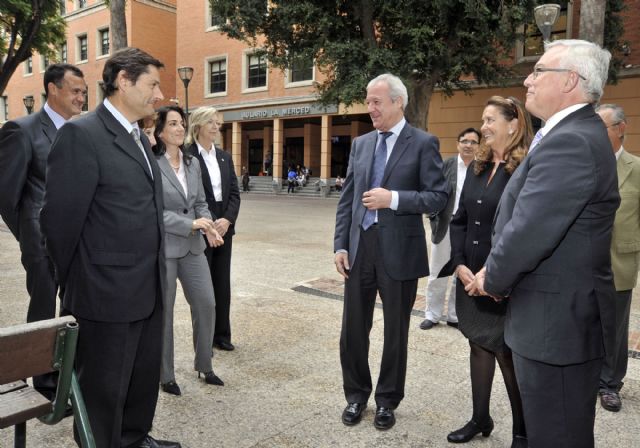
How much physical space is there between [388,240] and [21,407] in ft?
6.88

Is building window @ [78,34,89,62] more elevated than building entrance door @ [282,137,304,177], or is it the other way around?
building window @ [78,34,89,62]

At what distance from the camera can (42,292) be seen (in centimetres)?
338

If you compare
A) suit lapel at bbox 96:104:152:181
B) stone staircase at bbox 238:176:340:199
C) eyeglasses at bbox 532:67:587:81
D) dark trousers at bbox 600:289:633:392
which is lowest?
stone staircase at bbox 238:176:340:199


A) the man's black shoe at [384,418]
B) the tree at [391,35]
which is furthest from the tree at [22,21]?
the man's black shoe at [384,418]

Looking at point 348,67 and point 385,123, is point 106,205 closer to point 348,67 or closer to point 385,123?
point 385,123

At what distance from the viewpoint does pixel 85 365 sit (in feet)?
7.96

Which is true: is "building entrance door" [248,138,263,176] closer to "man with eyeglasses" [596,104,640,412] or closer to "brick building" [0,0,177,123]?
"brick building" [0,0,177,123]

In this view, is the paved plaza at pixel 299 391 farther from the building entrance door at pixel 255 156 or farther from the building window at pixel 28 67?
the building window at pixel 28 67

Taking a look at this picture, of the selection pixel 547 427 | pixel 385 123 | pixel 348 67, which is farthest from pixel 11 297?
pixel 348 67

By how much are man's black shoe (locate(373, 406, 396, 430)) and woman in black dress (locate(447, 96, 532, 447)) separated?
36 centimetres

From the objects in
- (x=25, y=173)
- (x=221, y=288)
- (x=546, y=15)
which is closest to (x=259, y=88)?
(x=546, y=15)

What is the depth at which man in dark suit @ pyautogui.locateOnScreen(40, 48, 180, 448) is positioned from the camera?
2.26m

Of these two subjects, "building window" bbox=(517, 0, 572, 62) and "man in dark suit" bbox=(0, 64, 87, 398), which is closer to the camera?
"man in dark suit" bbox=(0, 64, 87, 398)

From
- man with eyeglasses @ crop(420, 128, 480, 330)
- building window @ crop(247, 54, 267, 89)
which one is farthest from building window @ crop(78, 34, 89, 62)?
man with eyeglasses @ crop(420, 128, 480, 330)
